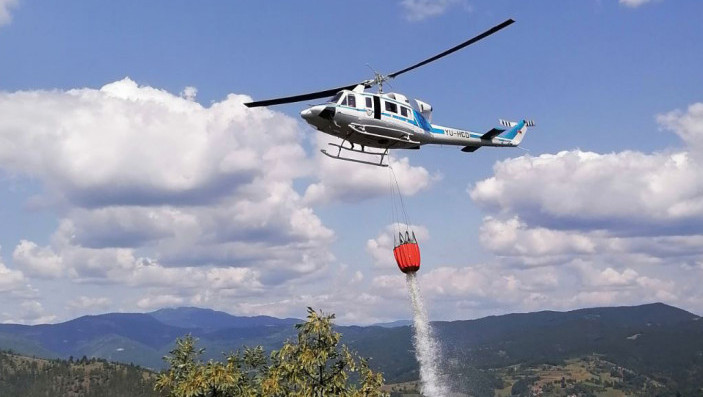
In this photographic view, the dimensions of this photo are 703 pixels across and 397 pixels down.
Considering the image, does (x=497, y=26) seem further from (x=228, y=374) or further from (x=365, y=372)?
(x=228, y=374)

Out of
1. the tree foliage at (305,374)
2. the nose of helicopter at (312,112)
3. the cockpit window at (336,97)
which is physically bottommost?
the tree foliage at (305,374)

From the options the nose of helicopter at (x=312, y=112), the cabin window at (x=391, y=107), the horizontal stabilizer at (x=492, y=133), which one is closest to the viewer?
the nose of helicopter at (x=312, y=112)

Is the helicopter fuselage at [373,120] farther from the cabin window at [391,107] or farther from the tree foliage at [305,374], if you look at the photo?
the tree foliage at [305,374]

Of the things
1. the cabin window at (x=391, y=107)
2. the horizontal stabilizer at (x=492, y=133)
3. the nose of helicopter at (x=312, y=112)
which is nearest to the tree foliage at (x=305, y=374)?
the nose of helicopter at (x=312, y=112)

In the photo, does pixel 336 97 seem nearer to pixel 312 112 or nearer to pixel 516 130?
pixel 312 112

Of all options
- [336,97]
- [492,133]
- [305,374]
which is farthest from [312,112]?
[492,133]

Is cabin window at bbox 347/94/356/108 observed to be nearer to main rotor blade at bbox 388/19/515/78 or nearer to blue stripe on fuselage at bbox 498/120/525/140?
main rotor blade at bbox 388/19/515/78

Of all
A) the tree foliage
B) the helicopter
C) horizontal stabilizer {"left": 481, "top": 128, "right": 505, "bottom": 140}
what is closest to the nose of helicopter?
the helicopter

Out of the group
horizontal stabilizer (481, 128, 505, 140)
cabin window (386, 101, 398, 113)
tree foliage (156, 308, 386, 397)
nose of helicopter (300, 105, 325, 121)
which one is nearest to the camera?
tree foliage (156, 308, 386, 397)

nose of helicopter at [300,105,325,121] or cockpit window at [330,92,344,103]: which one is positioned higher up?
cockpit window at [330,92,344,103]

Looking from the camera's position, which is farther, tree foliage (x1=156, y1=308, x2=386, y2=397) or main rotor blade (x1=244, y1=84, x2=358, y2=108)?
main rotor blade (x1=244, y1=84, x2=358, y2=108)

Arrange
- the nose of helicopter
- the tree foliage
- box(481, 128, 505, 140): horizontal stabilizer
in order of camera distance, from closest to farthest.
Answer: the tree foliage → the nose of helicopter → box(481, 128, 505, 140): horizontal stabilizer

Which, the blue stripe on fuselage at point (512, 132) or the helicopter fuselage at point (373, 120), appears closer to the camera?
the helicopter fuselage at point (373, 120)

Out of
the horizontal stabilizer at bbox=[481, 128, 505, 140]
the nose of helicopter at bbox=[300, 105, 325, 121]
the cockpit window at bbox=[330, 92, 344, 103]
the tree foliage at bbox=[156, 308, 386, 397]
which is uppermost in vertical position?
the horizontal stabilizer at bbox=[481, 128, 505, 140]
